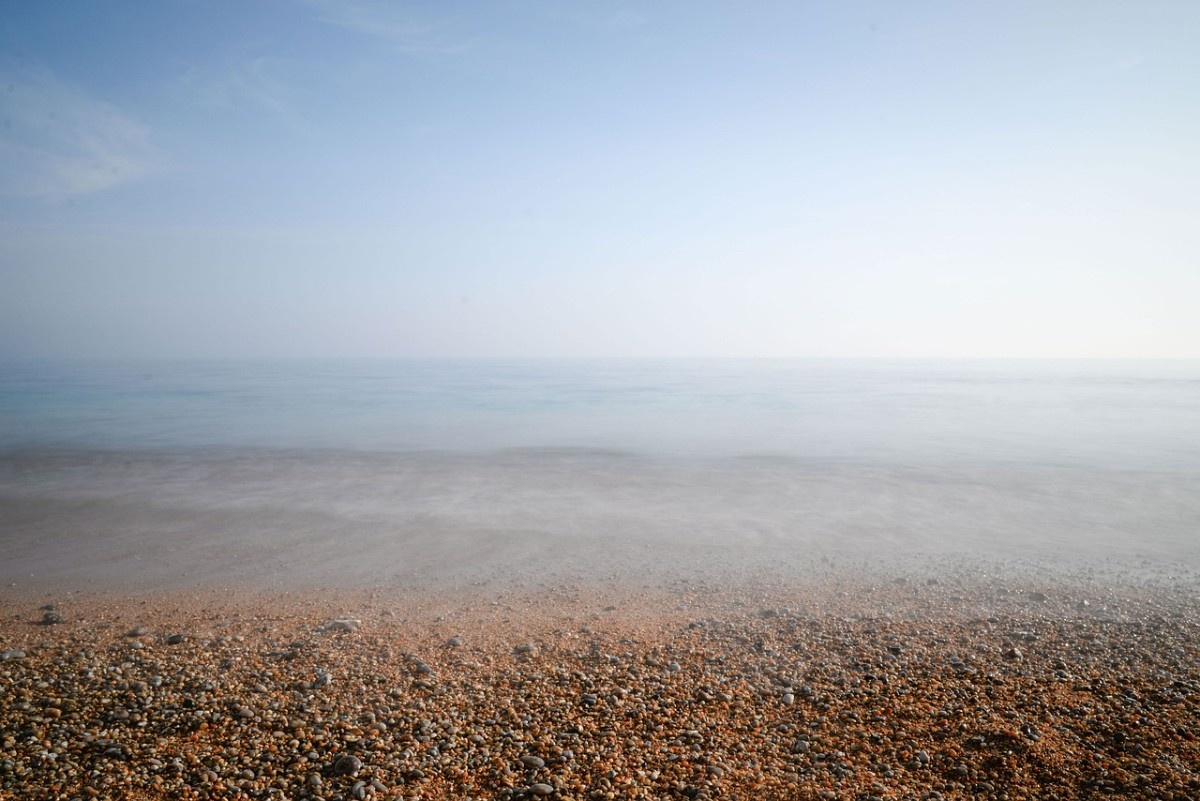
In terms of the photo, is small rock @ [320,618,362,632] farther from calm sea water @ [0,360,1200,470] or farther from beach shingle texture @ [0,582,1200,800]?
calm sea water @ [0,360,1200,470]

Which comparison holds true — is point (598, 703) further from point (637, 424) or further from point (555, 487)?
point (637, 424)

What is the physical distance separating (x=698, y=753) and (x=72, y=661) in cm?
469

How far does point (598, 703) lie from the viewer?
14.3ft

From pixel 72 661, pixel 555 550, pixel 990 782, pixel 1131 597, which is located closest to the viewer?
pixel 990 782

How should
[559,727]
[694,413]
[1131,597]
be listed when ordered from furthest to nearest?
[694,413], [1131,597], [559,727]

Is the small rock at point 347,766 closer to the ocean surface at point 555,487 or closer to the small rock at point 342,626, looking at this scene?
the small rock at point 342,626

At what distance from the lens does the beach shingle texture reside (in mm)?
3553

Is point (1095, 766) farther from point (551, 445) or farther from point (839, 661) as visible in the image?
point (551, 445)

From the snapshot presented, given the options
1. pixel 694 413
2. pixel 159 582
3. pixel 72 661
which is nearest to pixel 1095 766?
pixel 72 661

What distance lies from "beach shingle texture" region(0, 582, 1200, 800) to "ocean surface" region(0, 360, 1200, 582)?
2422 mm

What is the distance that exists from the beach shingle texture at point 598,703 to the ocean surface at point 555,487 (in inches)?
95.4

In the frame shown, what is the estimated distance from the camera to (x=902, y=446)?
796 inches

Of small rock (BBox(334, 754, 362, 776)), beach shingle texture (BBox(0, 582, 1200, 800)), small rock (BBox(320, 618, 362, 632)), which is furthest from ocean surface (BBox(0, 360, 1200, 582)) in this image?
small rock (BBox(334, 754, 362, 776))

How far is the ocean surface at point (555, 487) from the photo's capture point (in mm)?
8906
